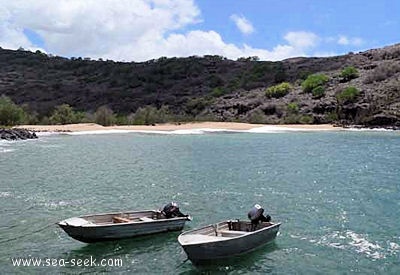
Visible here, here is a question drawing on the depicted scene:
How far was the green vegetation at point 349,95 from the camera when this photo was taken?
275 ft

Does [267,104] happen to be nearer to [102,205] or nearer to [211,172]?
[211,172]

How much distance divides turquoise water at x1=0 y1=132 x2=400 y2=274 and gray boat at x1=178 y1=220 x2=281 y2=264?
293 mm

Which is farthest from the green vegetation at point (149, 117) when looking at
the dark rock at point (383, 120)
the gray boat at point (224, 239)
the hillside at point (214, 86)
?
the gray boat at point (224, 239)

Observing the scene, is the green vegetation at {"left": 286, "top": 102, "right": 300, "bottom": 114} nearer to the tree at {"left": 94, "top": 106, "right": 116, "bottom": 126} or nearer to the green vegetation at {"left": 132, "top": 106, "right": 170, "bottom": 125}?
the green vegetation at {"left": 132, "top": 106, "right": 170, "bottom": 125}

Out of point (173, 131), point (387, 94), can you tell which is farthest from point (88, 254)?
point (387, 94)

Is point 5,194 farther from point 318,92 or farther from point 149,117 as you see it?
point 318,92

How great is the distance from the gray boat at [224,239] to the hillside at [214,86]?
61.5m

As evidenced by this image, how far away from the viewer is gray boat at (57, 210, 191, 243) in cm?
1659

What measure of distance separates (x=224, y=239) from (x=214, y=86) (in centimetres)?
10587

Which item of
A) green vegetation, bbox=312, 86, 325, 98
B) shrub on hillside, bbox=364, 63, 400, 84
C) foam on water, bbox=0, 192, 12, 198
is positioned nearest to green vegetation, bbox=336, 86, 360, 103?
green vegetation, bbox=312, 86, 325, 98

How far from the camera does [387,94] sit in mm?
83188

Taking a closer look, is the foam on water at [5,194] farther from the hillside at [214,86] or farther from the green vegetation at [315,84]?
the green vegetation at [315,84]

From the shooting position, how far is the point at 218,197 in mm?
24234

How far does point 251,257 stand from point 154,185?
40.5 feet
